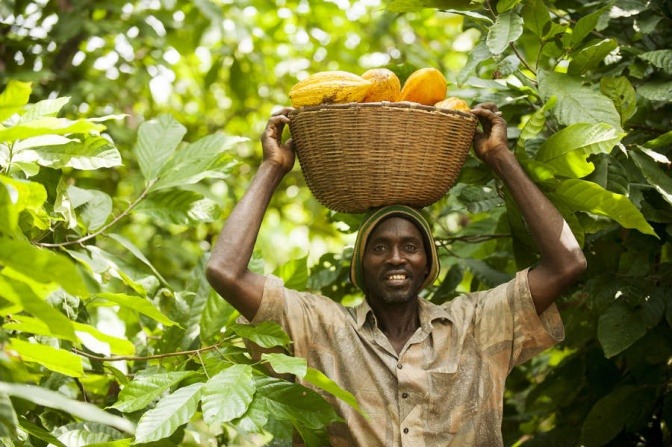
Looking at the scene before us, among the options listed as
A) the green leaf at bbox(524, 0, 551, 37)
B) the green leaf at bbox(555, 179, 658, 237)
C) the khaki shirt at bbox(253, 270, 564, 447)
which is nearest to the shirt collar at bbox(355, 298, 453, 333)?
the khaki shirt at bbox(253, 270, 564, 447)

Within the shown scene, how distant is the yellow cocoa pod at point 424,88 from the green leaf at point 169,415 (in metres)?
0.86

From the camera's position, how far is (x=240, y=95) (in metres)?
4.62

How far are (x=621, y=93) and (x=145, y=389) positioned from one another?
4.60ft

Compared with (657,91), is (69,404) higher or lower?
higher

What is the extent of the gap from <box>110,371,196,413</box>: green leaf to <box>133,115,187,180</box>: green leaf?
0.69 metres

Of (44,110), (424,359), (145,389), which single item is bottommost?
(424,359)

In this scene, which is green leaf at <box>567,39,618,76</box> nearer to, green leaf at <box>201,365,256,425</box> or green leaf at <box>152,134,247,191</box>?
green leaf at <box>152,134,247,191</box>

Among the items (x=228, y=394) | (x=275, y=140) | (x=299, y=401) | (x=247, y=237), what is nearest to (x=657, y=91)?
(x=275, y=140)

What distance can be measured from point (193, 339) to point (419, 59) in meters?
2.46

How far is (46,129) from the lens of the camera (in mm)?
1539

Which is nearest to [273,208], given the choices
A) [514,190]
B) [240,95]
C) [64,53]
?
[240,95]

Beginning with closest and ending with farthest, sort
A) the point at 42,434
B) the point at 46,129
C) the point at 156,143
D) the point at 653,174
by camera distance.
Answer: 1. the point at 46,129
2. the point at 42,434
3. the point at 653,174
4. the point at 156,143

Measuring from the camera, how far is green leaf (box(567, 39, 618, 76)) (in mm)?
2344

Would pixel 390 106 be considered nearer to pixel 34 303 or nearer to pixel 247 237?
pixel 247 237
